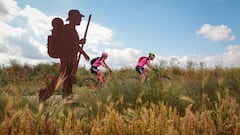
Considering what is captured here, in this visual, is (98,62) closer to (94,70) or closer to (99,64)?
(99,64)

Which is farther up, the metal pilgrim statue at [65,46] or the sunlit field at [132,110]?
the metal pilgrim statue at [65,46]

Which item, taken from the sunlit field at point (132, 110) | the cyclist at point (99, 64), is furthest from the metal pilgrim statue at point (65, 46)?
the cyclist at point (99, 64)

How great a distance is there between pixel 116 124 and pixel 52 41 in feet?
20.3

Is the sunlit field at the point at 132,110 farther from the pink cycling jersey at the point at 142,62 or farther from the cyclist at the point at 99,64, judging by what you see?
the pink cycling jersey at the point at 142,62

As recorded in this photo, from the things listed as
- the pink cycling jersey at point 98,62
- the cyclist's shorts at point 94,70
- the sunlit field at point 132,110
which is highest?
the pink cycling jersey at point 98,62

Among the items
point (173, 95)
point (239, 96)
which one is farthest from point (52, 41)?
point (239, 96)

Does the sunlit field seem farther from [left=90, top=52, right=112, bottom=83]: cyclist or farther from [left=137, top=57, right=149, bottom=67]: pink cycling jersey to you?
[left=137, top=57, right=149, bottom=67]: pink cycling jersey

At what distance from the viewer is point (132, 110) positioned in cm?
434

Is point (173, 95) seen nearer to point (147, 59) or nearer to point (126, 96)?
point (126, 96)

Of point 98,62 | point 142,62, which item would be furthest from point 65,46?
point 142,62

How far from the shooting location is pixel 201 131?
301 cm

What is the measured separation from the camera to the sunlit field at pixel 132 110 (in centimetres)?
277

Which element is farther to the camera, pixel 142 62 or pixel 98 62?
pixel 142 62

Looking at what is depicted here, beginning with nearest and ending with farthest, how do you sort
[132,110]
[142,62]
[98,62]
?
[132,110]
[98,62]
[142,62]
